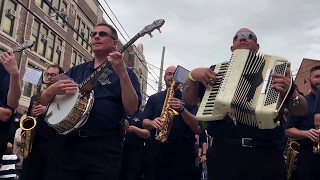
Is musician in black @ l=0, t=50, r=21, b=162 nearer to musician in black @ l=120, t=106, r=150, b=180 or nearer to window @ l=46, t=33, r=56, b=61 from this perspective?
musician in black @ l=120, t=106, r=150, b=180

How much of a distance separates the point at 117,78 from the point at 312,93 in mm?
2825

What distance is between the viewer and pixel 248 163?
10.0 feet

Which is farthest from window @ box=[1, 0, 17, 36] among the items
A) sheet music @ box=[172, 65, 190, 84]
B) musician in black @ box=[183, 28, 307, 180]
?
musician in black @ box=[183, 28, 307, 180]

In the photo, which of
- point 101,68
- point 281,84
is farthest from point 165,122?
point 281,84

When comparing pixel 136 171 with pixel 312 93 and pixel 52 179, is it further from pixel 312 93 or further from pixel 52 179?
pixel 312 93

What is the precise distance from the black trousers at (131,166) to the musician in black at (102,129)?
122 inches

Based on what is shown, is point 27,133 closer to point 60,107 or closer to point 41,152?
point 41,152

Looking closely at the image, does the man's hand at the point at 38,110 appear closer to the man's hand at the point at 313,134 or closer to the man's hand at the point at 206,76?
the man's hand at the point at 206,76

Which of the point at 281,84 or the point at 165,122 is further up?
the point at 281,84

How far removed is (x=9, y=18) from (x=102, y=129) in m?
19.8

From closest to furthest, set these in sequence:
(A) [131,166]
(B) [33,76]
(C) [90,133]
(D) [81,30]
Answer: (C) [90,133] → (B) [33,76] → (A) [131,166] → (D) [81,30]

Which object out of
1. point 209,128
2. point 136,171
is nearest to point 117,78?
point 209,128

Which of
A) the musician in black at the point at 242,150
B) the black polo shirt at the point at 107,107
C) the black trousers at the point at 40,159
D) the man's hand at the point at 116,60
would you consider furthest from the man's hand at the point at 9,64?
the musician in black at the point at 242,150

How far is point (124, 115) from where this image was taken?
3.66m
